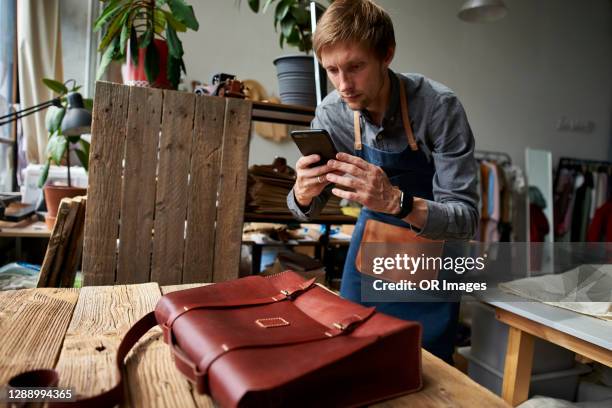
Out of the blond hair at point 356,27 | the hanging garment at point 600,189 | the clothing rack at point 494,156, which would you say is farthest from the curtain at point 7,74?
the hanging garment at point 600,189

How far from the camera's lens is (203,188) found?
1.68m

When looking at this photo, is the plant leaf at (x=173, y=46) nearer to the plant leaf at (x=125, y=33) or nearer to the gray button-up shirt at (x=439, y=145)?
the plant leaf at (x=125, y=33)

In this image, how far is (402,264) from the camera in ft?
4.41

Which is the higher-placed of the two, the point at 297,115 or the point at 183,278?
the point at 297,115

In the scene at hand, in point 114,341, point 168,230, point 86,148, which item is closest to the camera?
point 114,341

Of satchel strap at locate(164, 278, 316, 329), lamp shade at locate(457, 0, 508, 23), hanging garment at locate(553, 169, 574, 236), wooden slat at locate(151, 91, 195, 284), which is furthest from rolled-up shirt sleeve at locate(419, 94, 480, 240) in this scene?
hanging garment at locate(553, 169, 574, 236)

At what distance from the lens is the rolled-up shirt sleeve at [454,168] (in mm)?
1170

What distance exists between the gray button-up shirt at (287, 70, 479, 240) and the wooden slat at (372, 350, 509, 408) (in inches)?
18.5

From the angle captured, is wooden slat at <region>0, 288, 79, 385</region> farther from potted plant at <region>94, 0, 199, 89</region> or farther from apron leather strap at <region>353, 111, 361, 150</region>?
potted plant at <region>94, 0, 199, 89</region>

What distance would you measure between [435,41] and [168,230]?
4.47 metres

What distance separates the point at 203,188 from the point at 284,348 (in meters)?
1.19

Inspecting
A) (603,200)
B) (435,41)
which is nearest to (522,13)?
(435,41)

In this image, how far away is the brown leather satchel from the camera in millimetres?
530

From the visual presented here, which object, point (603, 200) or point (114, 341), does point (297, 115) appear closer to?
point (114, 341)
